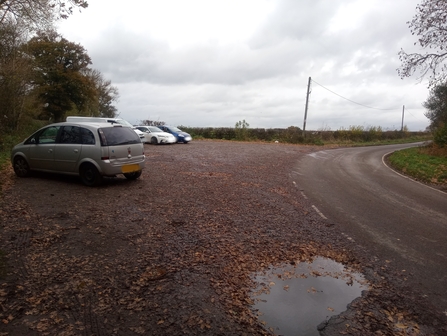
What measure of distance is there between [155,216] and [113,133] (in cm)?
367

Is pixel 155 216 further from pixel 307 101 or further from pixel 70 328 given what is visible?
pixel 307 101

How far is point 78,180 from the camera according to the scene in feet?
34.8

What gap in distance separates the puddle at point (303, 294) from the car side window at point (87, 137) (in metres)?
6.58

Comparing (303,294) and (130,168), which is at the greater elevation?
(130,168)

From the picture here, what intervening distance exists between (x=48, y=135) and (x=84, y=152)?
5.20 ft

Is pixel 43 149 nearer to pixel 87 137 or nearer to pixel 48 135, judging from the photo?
pixel 48 135

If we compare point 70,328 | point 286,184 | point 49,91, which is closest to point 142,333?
point 70,328

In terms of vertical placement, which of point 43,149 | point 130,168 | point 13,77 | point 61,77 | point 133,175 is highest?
point 61,77

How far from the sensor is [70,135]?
392 inches

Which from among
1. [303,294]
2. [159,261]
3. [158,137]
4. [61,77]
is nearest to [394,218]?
[303,294]

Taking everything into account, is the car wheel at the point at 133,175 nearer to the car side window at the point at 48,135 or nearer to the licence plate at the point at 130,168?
the licence plate at the point at 130,168

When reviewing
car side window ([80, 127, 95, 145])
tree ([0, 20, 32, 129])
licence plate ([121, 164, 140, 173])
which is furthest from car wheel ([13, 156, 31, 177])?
tree ([0, 20, 32, 129])

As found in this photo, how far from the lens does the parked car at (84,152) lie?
31.2ft

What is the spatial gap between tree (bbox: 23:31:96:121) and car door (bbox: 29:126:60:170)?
95.9 ft
